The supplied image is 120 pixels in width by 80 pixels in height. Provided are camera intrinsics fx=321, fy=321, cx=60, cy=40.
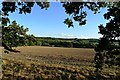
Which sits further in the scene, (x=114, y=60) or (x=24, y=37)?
(x=24, y=37)

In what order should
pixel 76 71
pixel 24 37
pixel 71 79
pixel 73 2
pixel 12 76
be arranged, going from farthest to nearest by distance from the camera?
1. pixel 76 71
2. pixel 71 79
3. pixel 12 76
4. pixel 24 37
5. pixel 73 2

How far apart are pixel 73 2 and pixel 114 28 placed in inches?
63.1

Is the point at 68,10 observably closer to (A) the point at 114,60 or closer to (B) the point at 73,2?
(B) the point at 73,2

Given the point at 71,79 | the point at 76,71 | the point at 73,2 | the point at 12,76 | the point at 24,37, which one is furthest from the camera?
the point at 76,71

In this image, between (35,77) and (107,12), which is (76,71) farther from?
(107,12)

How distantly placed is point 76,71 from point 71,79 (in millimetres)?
3581

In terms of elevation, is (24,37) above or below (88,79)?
above

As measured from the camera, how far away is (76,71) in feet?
88.3

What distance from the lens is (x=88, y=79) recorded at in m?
24.0

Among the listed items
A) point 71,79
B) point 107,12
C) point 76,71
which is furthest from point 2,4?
point 76,71

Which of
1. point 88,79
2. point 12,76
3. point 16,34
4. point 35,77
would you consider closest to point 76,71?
point 88,79

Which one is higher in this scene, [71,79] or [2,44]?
[2,44]

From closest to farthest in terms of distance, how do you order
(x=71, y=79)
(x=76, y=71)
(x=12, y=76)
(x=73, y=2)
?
(x=73, y=2)
(x=12, y=76)
(x=71, y=79)
(x=76, y=71)

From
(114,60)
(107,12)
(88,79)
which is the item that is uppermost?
(107,12)
